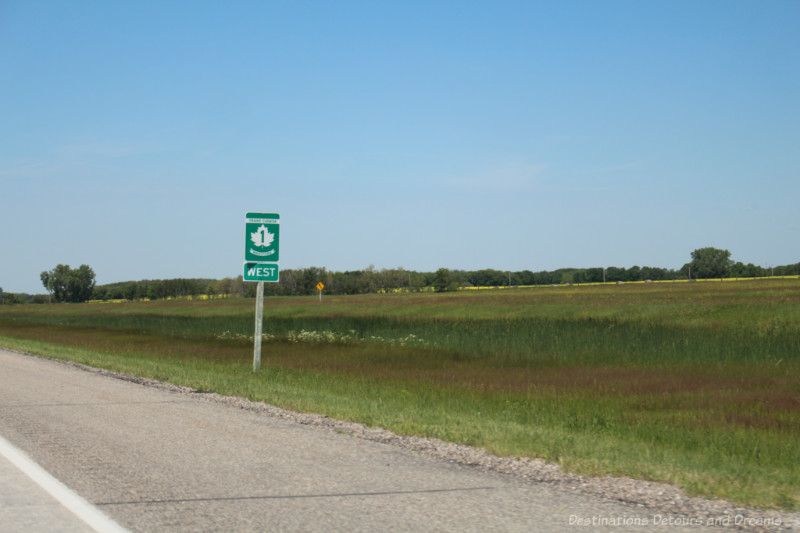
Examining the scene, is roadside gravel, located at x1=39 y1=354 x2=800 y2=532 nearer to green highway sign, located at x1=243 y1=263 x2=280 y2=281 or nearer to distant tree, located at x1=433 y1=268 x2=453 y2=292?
green highway sign, located at x1=243 y1=263 x2=280 y2=281

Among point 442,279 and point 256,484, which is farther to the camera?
point 442,279

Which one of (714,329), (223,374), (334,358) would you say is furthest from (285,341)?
(714,329)

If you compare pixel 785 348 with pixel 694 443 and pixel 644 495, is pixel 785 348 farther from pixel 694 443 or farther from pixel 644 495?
pixel 644 495

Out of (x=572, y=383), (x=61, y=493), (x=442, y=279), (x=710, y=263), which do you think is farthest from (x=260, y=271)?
(x=710, y=263)

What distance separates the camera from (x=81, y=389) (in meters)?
15.0

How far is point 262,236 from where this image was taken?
63.3 feet

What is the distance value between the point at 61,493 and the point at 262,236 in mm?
13156

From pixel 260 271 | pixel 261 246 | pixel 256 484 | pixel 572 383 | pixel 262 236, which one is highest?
pixel 262 236

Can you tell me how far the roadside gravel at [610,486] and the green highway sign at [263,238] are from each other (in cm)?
908

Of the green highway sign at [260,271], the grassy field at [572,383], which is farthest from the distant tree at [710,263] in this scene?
the green highway sign at [260,271]

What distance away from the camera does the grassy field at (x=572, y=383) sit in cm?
887

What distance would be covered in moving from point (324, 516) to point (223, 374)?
47.9 ft

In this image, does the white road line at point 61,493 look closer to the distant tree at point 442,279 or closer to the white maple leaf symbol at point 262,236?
the white maple leaf symbol at point 262,236

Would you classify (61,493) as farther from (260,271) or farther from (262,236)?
(262,236)
